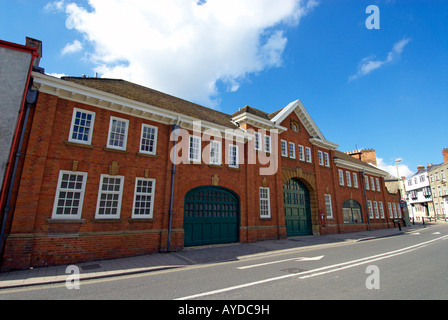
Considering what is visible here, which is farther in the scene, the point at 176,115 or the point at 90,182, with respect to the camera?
the point at 176,115

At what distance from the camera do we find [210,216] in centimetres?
1423

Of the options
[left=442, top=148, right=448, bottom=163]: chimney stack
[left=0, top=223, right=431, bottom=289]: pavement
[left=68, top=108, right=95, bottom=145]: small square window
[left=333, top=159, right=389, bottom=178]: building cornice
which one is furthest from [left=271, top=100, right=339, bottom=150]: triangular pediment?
[left=442, top=148, right=448, bottom=163]: chimney stack

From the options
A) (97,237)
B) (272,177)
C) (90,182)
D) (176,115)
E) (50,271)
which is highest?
(176,115)

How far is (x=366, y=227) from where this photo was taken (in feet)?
87.0

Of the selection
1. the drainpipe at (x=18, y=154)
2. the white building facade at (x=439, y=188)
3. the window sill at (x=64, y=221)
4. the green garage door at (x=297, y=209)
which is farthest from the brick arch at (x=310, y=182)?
the white building facade at (x=439, y=188)

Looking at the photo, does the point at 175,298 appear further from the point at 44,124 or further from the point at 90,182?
the point at 44,124

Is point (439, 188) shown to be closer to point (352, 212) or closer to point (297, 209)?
point (352, 212)

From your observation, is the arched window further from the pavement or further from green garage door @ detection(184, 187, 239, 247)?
green garage door @ detection(184, 187, 239, 247)

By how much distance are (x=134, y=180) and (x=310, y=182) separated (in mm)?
16225

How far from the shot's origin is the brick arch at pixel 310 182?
19611 millimetres

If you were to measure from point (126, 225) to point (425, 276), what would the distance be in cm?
1188
